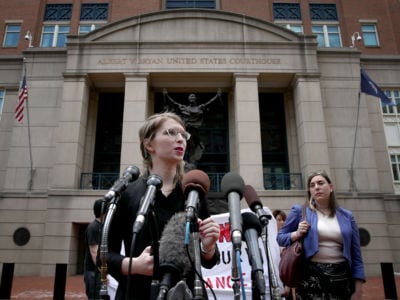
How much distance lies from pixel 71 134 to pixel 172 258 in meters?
16.0

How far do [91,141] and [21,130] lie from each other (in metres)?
3.85

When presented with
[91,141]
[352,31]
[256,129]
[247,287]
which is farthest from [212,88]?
[247,287]

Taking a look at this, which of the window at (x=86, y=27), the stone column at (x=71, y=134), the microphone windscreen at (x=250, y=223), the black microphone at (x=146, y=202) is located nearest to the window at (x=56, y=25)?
the window at (x=86, y=27)

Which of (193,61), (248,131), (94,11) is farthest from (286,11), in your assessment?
(94,11)

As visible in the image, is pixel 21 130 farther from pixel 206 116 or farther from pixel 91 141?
pixel 206 116

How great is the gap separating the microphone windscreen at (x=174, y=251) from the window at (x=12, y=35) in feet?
85.3

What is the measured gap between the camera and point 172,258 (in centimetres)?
172

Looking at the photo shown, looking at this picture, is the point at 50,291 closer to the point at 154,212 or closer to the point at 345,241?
the point at 345,241

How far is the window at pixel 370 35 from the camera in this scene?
22.8 m

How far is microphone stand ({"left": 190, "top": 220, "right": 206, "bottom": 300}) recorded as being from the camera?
167 cm

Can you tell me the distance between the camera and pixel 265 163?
18703 mm

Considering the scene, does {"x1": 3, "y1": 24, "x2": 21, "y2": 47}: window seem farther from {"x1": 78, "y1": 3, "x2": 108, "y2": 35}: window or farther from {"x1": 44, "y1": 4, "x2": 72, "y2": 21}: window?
{"x1": 78, "y1": 3, "x2": 108, "y2": 35}: window

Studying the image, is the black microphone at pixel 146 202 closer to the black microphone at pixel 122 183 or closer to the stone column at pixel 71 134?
the black microphone at pixel 122 183

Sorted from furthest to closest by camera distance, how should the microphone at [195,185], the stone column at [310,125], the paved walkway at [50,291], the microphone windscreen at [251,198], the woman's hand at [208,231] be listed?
the stone column at [310,125]
the paved walkway at [50,291]
the microphone windscreen at [251,198]
the microphone at [195,185]
the woman's hand at [208,231]
